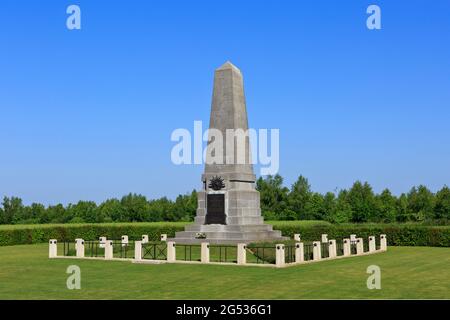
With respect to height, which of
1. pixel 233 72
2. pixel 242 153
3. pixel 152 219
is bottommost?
pixel 152 219

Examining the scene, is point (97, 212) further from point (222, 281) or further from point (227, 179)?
point (222, 281)

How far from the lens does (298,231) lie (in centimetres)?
4706

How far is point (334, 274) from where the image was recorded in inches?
910

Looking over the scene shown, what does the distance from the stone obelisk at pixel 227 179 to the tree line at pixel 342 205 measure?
40646 mm

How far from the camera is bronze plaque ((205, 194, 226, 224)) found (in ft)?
122

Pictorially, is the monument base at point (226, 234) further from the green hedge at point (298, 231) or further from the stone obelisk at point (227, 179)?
the green hedge at point (298, 231)

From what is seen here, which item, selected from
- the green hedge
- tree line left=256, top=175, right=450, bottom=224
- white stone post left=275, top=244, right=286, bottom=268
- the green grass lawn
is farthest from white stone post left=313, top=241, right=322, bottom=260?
tree line left=256, top=175, right=450, bottom=224

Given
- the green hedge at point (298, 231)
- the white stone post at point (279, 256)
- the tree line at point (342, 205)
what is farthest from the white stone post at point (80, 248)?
the tree line at point (342, 205)

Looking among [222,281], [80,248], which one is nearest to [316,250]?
[222,281]

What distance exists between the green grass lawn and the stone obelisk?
911cm
